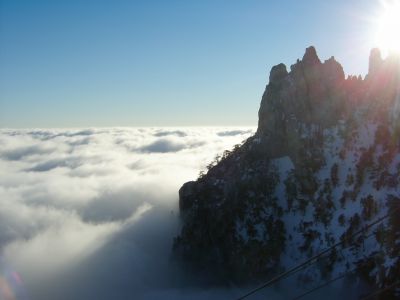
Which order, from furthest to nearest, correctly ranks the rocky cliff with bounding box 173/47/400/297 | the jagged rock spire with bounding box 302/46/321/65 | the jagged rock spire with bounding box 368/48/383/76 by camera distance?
the jagged rock spire with bounding box 302/46/321/65
the jagged rock spire with bounding box 368/48/383/76
the rocky cliff with bounding box 173/47/400/297

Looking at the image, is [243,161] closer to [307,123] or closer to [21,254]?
[307,123]

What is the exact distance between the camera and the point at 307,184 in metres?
116

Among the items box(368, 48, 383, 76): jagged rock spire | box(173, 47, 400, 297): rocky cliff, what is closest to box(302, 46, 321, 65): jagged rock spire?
box(173, 47, 400, 297): rocky cliff

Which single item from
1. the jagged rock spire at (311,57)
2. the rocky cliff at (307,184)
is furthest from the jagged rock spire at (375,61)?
the jagged rock spire at (311,57)

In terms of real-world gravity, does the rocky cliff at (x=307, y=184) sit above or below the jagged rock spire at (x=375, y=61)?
below

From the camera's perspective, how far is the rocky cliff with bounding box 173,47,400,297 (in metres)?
103

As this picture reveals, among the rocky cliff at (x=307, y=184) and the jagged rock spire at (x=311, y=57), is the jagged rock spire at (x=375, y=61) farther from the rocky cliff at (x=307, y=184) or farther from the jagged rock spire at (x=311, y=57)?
the jagged rock spire at (x=311, y=57)

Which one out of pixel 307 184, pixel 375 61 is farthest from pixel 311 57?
pixel 307 184

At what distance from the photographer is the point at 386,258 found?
295 feet

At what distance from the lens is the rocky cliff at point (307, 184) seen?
339 feet

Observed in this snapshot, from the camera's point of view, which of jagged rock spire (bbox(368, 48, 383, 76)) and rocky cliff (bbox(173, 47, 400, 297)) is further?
jagged rock spire (bbox(368, 48, 383, 76))

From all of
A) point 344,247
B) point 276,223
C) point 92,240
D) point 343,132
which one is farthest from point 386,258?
point 92,240

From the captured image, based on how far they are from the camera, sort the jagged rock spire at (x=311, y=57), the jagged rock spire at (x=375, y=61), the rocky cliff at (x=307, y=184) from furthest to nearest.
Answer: the jagged rock spire at (x=311, y=57), the jagged rock spire at (x=375, y=61), the rocky cliff at (x=307, y=184)

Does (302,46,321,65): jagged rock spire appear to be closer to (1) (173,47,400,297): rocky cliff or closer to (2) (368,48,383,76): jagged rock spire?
(1) (173,47,400,297): rocky cliff
